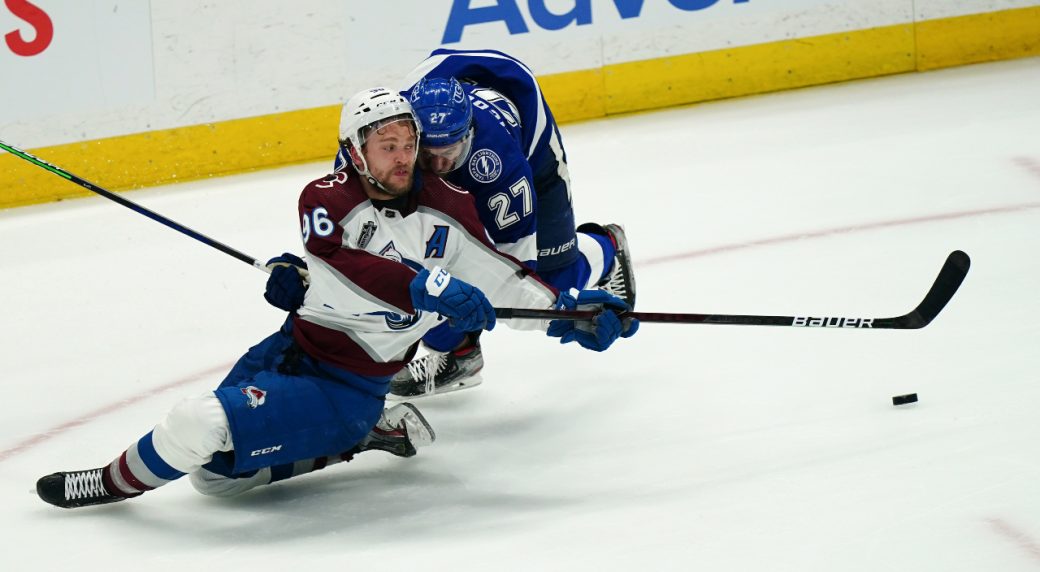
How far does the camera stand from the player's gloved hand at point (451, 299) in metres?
2.83

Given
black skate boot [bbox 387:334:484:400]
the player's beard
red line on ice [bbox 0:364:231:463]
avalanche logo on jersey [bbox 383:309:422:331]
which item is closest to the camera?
the player's beard

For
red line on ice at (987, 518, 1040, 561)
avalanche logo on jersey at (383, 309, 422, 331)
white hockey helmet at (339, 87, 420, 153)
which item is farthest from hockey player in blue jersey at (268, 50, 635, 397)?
red line on ice at (987, 518, 1040, 561)

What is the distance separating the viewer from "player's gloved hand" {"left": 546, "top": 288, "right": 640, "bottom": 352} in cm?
310

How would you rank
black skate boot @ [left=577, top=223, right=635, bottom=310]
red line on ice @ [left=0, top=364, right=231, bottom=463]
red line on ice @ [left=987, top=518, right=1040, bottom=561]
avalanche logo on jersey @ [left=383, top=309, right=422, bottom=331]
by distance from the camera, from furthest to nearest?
black skate boot @ [left=577, top=223, right=635, bottom=310] → red line on ice @ [left=0, top=364, right=231, bottom=463] → avalanche logo on jersey @ [left=383, top=309, right=422, bottom=331] → red line on ice @ [left=987, top=518, right=1040, bottom=561]

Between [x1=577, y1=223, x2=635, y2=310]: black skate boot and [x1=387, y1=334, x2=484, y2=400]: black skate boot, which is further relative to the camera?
[x1=577, y1=223, x2=635, y2=310]: black skate boot

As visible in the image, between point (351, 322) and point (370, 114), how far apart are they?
1.50ft

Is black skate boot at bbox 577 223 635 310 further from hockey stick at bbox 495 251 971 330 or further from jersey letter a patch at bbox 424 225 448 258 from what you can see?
jersey letter a patch at bbox 424 225 448 258

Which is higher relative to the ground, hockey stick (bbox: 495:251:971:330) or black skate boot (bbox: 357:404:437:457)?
hockey stick (bbox: 495:251:971:330)

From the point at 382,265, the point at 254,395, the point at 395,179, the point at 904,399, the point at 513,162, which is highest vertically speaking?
the point at 513,162

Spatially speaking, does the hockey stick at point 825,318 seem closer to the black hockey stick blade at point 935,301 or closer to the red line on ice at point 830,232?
the black hockey stick blade at point 935,301

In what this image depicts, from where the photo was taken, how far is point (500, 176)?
333cm

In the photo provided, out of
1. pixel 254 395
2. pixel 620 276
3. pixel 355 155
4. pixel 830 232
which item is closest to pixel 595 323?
pixel 355 155

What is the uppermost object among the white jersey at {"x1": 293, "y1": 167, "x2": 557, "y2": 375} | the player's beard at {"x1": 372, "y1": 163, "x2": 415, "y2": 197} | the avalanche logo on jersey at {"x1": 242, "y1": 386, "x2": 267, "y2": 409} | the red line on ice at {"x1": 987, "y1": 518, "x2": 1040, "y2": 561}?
the player's beard at {"x1": 372, "y1": 163, "x2": 415, "y2": 197}

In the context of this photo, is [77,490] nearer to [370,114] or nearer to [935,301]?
[370,114]
